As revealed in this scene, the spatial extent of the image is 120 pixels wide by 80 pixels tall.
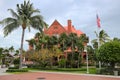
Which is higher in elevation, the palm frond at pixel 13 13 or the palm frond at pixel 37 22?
the palm frond at pixel 13 13

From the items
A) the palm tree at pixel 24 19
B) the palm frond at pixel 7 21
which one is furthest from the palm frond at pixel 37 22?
the palm frond at pixel 7 21

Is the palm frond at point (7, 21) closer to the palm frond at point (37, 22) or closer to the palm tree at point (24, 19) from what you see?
the palm tree at point (24, 19)

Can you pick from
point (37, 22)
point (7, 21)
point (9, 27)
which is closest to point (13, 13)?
point (7, 21)

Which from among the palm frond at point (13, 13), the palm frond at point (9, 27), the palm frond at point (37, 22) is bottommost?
the palm frond at point (9, 27)

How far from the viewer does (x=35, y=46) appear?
55.0 metres

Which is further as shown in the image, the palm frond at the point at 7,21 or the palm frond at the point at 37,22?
the palm frond at the point at 37,22

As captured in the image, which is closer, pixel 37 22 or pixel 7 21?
pixel 7 21

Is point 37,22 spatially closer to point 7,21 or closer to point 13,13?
point 13,13

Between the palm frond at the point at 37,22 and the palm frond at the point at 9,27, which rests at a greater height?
the palm frond at the point at 37,22

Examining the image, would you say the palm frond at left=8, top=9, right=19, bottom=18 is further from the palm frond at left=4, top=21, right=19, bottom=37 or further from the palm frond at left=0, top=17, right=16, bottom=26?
the palm frond at left=4, top=21, right=19, bottom=37

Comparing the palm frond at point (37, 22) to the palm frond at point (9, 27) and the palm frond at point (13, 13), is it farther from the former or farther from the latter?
the palm frond at point (9, 27)

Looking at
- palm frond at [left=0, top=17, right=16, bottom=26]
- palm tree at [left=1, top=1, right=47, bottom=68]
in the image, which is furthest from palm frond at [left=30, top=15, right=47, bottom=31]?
palm frond at [left=0, top=17, right=16, bottom=26]

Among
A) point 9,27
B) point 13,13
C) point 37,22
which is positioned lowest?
point 9,27

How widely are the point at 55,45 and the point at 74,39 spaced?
475cm
